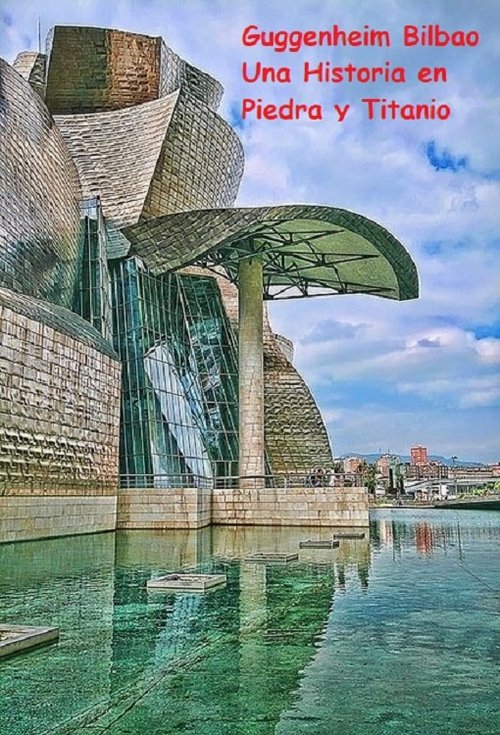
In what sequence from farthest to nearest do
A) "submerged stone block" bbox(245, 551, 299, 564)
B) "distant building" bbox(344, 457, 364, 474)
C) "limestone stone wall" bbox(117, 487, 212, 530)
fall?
"distant building" bbox(344, 457, 364, 474) < "limestone stone wall" bbox(117, 487, 212, 530) < "submerged stone block" bbox(245, 551, 299, 564)

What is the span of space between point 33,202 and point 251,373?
10.9 m

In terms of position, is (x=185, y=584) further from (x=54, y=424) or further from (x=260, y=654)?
(x=54, y=424)

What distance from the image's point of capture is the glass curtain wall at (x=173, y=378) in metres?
30.3

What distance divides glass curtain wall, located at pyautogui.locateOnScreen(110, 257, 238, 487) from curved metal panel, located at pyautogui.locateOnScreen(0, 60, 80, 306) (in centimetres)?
315

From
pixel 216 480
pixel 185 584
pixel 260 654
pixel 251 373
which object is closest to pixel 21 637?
pixel 260 654

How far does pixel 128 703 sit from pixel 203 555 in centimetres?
1066

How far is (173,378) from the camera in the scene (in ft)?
111

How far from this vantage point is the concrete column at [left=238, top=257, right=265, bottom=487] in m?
28.4

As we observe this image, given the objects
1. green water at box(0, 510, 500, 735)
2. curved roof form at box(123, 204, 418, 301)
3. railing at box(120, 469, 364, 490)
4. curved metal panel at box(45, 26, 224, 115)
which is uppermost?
curved metal panel at box(45, 26, 224, 115)

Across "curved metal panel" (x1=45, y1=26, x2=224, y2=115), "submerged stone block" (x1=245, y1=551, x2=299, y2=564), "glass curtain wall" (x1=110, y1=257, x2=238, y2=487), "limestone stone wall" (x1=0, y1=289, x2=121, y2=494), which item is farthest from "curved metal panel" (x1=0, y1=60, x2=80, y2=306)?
"submerged stone block" (x1=245, y1=551, x2=299, y2=564)

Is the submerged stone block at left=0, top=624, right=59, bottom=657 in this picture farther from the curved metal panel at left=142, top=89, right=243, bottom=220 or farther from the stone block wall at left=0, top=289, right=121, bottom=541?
the curved metal panel at left=142, top=89, right=243, bottom=220

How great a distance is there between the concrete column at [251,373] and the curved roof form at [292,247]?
1.13 metres

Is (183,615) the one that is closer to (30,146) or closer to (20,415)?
(20,415)

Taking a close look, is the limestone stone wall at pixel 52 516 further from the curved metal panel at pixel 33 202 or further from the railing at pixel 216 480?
the curved metal panel at pixel 33 202
